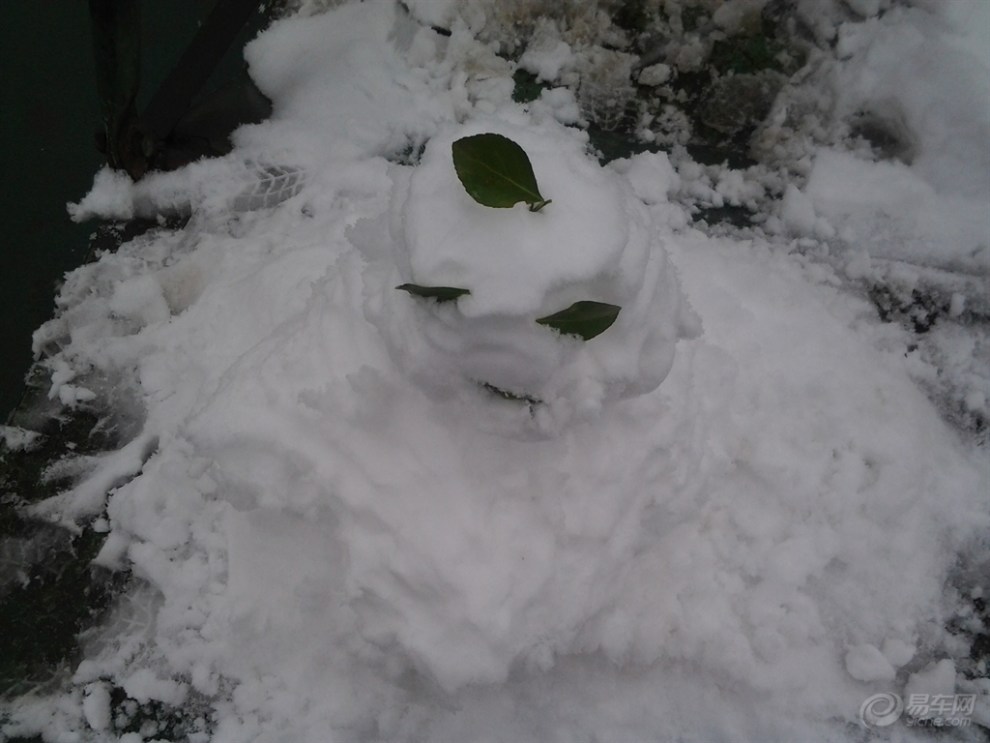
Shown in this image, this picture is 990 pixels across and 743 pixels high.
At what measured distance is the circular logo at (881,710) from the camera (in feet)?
3.37

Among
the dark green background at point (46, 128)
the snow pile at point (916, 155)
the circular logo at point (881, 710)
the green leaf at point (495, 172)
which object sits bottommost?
the circular logo at point (881, 710)

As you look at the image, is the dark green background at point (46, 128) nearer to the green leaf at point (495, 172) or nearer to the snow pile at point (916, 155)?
the green leaf at point (495, 172)

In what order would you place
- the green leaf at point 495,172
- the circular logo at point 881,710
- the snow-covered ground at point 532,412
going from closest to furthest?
the green leaf at point 495,172
the snow-covered ground at point 532,412
the circular logo at point 881,710

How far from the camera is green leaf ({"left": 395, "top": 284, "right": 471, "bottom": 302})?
2.09 feet

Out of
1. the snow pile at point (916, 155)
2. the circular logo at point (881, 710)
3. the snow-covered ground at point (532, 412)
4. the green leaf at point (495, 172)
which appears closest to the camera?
the green leaf at point (495, 172)

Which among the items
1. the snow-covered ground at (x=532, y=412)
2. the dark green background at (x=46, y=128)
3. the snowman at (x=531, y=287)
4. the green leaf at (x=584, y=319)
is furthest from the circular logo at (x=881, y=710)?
the dark green background at (x=46, y=128)

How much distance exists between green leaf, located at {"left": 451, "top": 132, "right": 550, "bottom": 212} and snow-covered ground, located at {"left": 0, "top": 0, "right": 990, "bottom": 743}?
22 millimetres

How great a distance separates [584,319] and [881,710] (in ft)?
2.58

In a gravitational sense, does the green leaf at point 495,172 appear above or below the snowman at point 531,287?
above

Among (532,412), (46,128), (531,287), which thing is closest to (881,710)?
(532,412)

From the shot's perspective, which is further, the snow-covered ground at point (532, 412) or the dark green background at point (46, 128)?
the dark green background at point (46, 128)

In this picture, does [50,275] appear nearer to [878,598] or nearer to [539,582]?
[539,582]

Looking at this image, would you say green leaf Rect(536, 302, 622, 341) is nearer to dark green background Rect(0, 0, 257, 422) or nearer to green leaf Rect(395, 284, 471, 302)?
green leaf Rect(395, 284, 471, 302)

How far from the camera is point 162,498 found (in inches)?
41.3
